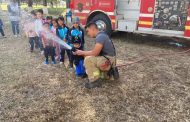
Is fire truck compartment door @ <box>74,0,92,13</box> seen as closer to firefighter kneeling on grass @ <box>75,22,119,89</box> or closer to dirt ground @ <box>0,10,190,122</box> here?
dirt ground @ <box>0,10,190,122</box>

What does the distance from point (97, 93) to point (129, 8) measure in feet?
17.2

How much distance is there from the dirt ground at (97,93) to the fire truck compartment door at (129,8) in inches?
97.5

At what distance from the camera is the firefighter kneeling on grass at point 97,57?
466cm

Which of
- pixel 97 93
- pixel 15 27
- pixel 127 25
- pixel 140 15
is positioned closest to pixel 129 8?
pixel 127 25

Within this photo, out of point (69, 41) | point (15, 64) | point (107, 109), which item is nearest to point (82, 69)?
point (69, 41)

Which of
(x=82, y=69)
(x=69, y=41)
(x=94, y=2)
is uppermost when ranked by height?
(x=94, y=2)

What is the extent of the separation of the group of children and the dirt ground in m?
0.30

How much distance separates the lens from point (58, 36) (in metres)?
6.19

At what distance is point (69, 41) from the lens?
226 inches

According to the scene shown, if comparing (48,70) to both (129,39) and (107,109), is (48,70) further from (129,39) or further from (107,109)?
(129,39)

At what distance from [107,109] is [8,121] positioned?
5.36 ft

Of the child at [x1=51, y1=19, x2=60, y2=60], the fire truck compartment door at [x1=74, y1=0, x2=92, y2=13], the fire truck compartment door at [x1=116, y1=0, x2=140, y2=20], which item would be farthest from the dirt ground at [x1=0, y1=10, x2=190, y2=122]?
the fire truck compartment door at [x1=74, y1=0, x2=92, y2=13]

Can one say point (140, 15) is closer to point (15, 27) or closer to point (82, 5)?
point (82, 5)

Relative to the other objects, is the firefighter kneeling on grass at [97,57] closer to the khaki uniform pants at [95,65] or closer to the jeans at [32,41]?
the khaki uniform pants at [95,65]
